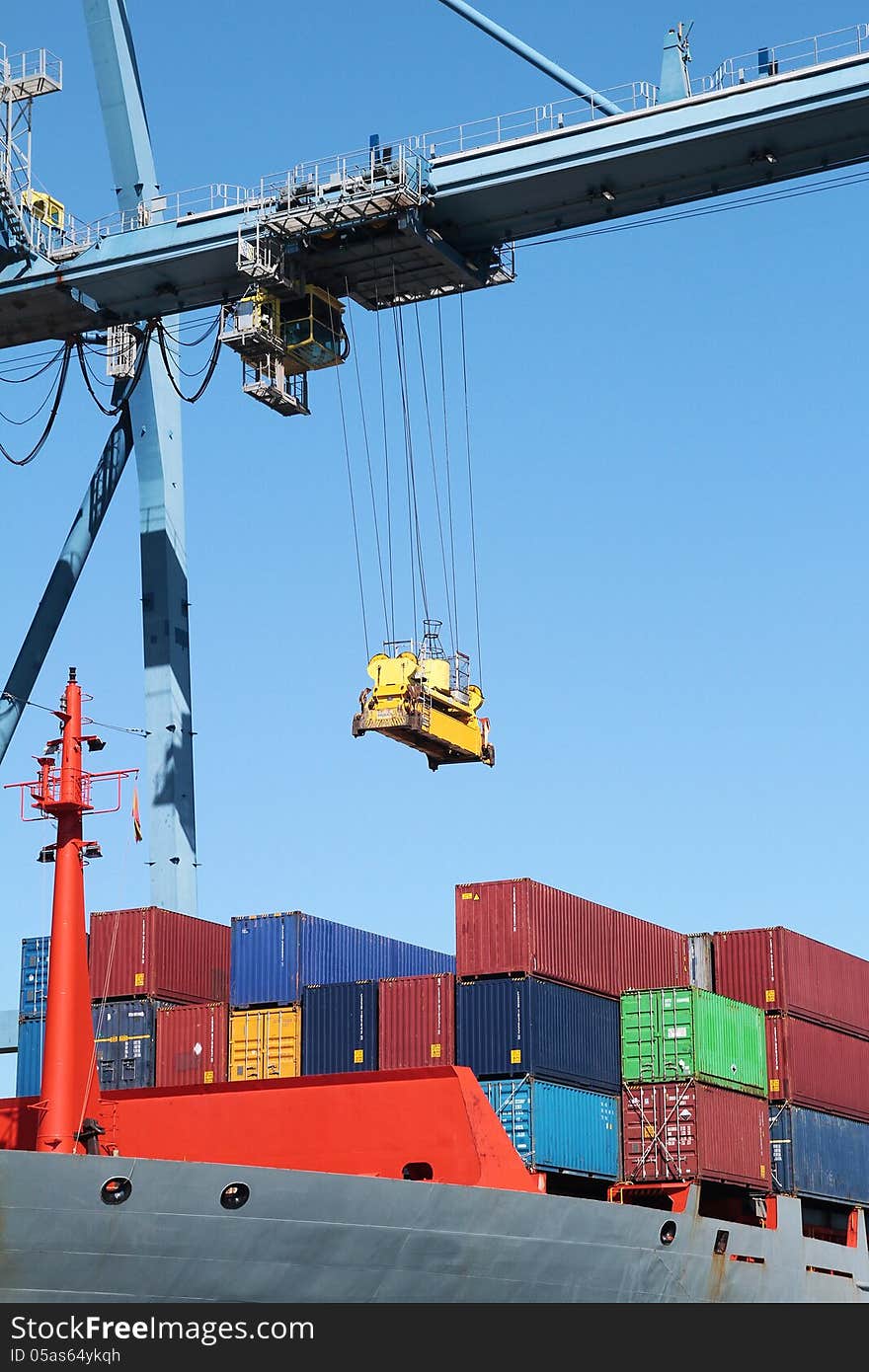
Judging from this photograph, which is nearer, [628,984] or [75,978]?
[75,978]

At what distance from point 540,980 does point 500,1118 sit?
262 centimetres

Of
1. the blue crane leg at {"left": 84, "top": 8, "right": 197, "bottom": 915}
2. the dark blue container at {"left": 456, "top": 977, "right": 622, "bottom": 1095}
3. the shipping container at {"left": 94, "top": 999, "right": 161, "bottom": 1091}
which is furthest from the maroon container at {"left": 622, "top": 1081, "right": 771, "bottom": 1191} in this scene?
the blue crane leg at {"left": 84, "top": 8, "right": 197, "bottom": 915}

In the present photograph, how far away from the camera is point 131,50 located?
4269 centimetres

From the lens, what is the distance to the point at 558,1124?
101 ft

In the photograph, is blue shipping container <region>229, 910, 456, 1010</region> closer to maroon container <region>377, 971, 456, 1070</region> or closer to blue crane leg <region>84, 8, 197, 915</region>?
maroon container <region>377, 971, 456, 1070</region>

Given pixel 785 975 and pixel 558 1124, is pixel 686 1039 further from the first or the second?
pixel 785 975

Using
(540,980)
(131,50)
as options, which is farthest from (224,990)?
(131,50)

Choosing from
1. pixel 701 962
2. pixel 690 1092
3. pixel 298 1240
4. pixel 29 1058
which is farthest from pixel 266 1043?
pixel 298 1240

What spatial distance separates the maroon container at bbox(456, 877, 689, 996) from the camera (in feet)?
106

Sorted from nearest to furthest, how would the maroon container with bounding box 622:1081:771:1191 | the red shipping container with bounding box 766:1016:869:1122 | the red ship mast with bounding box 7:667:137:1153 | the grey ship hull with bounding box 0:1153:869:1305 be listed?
the grey ship hull with bounding box 0:1153:869:1305, the red ship mast with bounding box 7:667:137:1153, the maroon container with bounding box 622:1081:771:1191, the red shipping container with bounding box 766:1016:869:1122

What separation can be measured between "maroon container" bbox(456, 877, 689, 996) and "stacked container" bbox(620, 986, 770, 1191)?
93 centimetres

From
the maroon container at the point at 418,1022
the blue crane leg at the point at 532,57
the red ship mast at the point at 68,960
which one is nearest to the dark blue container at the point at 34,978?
the maroon container at the point at 418,1022

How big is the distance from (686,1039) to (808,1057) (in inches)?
184
